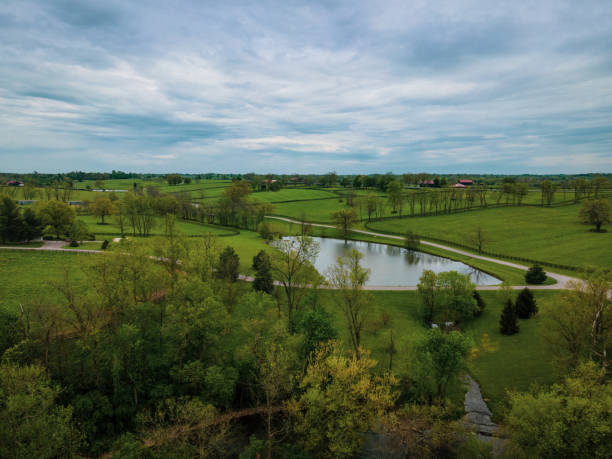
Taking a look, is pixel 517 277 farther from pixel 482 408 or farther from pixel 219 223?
pixel 219 223

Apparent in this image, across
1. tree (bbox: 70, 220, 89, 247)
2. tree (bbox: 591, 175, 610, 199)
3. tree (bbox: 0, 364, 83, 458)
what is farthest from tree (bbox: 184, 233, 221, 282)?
tree (bbox: 591, 175, 610, 199)

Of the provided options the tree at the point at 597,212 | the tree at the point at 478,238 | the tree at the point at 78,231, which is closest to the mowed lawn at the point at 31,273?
the tree at the point at 78,231

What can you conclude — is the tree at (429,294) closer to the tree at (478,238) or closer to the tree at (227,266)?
the tree at (227,266)

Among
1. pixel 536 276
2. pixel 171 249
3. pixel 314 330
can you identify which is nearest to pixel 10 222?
pixel 171 249

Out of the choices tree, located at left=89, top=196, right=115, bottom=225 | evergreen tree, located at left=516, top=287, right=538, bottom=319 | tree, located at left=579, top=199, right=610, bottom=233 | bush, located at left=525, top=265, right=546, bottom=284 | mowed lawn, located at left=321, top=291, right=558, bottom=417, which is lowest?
mowed lawn, located at left=321, top=291, right=558, bottom=417

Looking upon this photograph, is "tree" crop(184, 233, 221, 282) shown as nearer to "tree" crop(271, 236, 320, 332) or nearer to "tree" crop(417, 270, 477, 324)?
"tree" crop(271, 236, 320, 332)

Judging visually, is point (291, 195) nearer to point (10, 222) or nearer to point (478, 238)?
point (478, 238)

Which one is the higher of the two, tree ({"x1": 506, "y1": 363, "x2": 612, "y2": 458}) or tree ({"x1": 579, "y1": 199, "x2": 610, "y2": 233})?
tree ({"x1": 579, "y1": 199, "x2": 610, "y2": 233})
